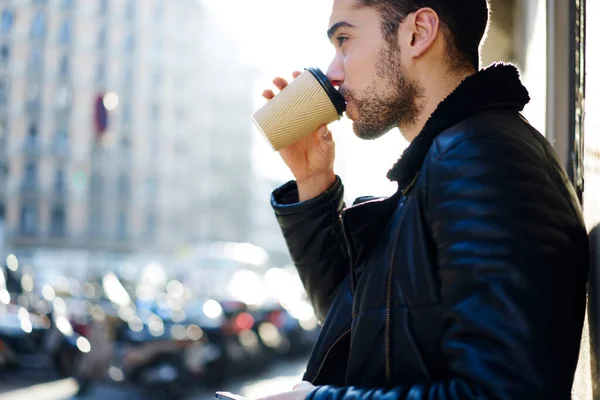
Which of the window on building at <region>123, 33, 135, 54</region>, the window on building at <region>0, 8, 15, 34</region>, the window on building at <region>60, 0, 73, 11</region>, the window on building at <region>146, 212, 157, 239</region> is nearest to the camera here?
the window on building at <region>0, 8, 15, 34</region>

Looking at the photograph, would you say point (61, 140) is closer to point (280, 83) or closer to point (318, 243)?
point (280, 83)

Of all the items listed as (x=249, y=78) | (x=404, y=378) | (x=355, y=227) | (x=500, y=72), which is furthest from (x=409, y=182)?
(x=249, y=78)

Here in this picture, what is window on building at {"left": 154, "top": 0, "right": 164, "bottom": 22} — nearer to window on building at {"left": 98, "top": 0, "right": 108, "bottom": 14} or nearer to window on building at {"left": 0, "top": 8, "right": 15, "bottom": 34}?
window on building at {"left": 98, "top": 0, "right": 108, "bottom": 14}

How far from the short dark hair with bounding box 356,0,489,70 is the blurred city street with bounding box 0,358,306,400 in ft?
29.6

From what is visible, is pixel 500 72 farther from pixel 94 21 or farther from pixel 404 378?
pixel 94 21

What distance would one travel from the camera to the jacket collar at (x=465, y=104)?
159cm

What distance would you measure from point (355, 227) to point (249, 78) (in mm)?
81934

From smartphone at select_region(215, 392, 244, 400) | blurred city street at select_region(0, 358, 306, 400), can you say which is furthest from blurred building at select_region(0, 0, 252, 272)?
smartphone at select_region(215, 392, 244, 400)

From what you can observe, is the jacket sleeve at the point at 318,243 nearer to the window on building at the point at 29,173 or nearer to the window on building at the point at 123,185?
the window on building at the point at 29,173

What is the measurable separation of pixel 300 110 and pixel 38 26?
184 ft

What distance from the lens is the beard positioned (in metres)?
1.76

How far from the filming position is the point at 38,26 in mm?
54875

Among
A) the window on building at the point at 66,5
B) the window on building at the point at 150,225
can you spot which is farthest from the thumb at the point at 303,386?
the window on building at the point at 150,225

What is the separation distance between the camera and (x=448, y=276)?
54.8 inches
